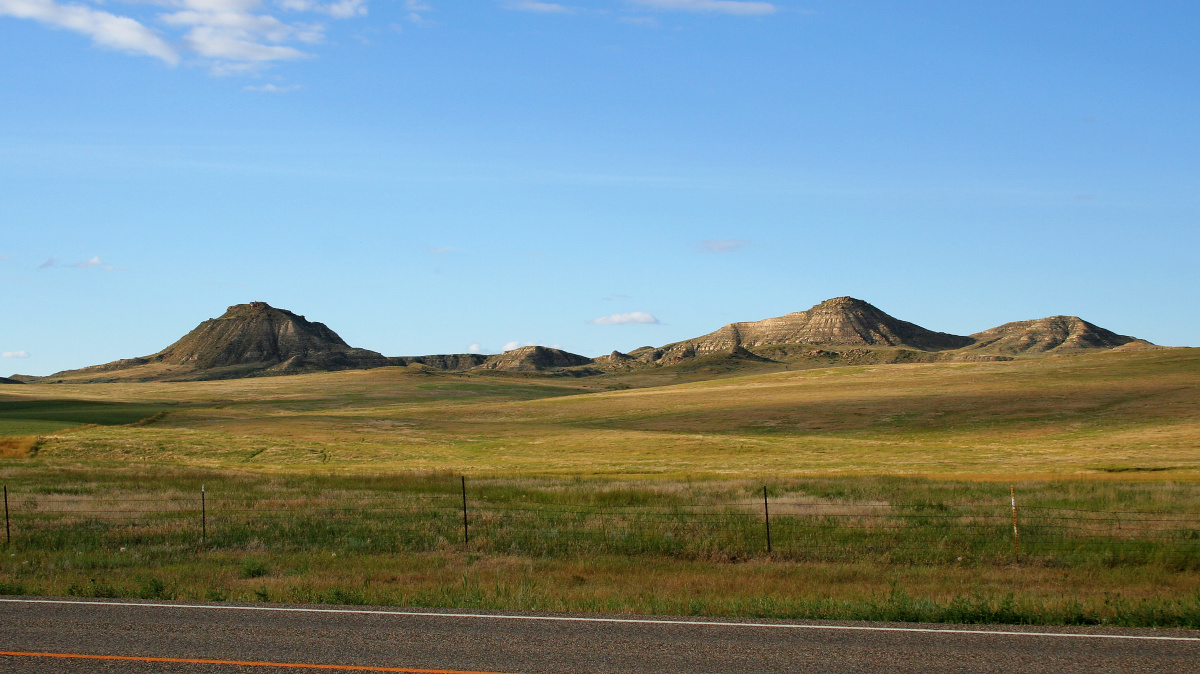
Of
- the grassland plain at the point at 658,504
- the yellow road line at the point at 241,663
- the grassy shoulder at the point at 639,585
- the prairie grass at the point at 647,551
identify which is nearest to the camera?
the yellow road line at the point at 241,663

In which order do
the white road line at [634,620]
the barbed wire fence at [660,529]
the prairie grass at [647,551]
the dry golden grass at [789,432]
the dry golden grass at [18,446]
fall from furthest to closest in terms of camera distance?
the dry golden grass at [18,446], the dry golden grass at [789,432], the barbed wire fence at [660,529], the prairie grass at [647,551], the white road line at [634,620]

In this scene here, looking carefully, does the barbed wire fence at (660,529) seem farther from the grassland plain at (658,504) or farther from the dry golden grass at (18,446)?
the dry golden grass at (18,446)

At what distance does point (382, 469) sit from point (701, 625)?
3839cm

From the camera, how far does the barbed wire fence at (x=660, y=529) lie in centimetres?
1983

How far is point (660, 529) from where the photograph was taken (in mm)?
22953

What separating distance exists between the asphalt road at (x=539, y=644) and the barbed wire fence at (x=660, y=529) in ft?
24.7

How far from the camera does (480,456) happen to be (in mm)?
59250

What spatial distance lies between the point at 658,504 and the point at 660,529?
20.1 feet

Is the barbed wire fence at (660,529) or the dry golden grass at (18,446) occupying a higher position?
the dry golden grass at (18,446)

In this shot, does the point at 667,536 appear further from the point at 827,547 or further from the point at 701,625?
the point at 701,625

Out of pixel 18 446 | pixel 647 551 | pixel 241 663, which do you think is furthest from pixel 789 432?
pixel 241 663

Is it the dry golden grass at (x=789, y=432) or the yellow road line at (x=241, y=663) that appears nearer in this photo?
the yellow road line at (x=241, y=663)

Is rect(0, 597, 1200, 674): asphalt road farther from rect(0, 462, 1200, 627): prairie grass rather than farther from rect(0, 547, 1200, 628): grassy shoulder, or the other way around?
rect(0, 462, 1200, 627): prairie grass

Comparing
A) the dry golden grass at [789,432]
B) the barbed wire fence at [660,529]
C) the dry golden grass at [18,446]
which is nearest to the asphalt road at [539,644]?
the barbed wire fence at [660,529]
